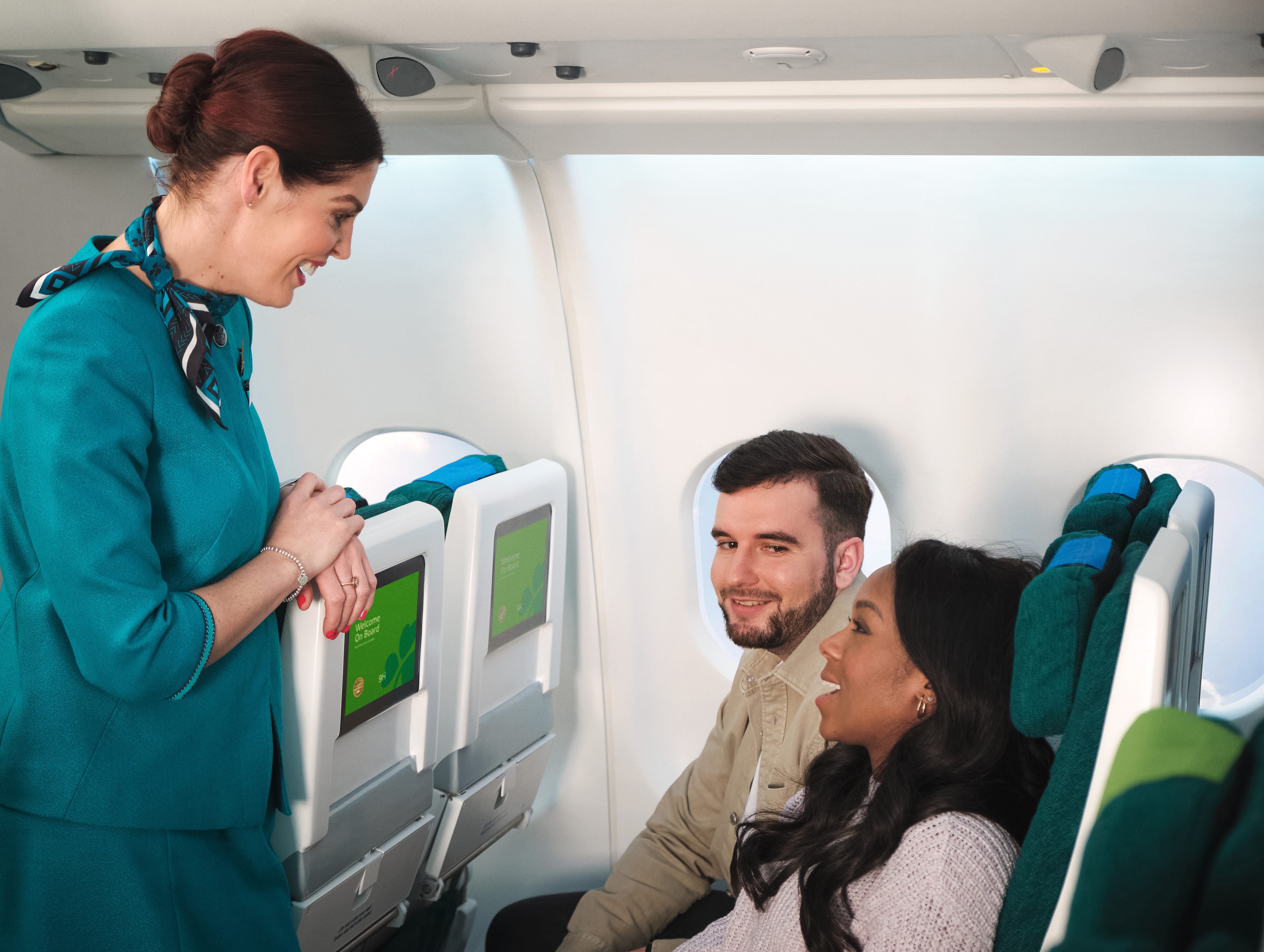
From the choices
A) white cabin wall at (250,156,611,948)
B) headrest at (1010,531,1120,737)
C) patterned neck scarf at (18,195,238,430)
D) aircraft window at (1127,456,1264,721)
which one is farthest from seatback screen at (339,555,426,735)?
aircraft window at (1127,456,1264,721)

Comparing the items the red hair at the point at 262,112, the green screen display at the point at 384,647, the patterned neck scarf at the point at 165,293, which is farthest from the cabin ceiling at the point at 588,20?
the green screen display at the point at 384,647

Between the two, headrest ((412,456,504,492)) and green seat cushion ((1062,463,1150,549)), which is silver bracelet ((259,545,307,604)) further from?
green seat cushion ((1062,463,1150,549))

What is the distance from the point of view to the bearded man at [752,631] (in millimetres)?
2629

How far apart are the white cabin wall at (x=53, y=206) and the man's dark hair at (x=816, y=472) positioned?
1.94 m

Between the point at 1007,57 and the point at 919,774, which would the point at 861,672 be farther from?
the point at 1007,57

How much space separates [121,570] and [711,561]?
1985mm

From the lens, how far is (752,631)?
2645 millimetres

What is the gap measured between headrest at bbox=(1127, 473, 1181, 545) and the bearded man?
0.82 m

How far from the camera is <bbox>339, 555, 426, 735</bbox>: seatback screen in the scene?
7.17ft

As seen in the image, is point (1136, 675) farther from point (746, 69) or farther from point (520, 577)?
point (520, 577)

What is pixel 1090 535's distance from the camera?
1623 millimetres

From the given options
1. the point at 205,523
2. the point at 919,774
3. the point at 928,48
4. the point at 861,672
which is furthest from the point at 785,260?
the point at 205,523

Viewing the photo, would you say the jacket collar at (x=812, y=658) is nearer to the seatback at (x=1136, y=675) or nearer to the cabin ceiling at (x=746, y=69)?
the cabin ceiling at (x=746, y=69)

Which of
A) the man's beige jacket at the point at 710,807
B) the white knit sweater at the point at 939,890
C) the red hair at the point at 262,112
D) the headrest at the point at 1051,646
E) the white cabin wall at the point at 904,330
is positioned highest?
the red hair at the point at 262,112
